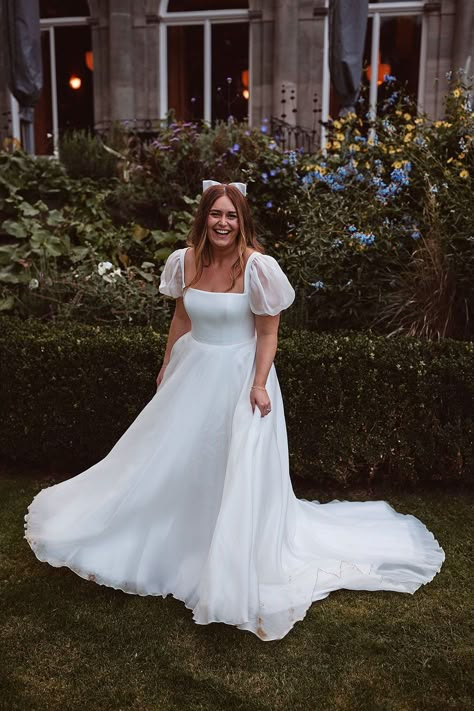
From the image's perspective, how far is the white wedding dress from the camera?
115 inches

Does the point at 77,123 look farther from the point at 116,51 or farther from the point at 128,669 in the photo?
the point at 128,669

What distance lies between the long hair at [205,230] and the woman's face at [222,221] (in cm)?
2

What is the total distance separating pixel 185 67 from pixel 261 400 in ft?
36.0

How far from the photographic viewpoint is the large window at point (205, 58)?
12023 millimetres

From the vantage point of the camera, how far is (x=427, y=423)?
4.21m

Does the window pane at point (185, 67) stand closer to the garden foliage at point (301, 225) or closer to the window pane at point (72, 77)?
the window pane at point (72, 77)

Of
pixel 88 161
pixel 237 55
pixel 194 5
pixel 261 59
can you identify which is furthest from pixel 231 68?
pixel 88 161

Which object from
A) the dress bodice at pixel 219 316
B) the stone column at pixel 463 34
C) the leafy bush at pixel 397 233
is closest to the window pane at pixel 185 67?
the stone column at pixel 463 34

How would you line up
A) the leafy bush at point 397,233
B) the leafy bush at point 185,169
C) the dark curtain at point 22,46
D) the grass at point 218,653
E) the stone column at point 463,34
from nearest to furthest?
the grass at point 218,653 → the leafy bush at point 397,233 → the leafy bush at point 185,169 → the dark curtain at point 22,46 → the stone column at point 463,34

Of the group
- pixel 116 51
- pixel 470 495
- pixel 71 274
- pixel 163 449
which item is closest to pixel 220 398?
pixel 163 449

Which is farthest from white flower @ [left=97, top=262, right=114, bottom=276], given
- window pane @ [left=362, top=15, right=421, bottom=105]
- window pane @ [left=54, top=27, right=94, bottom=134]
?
window pane @ [left=362, top=15, right=421, bottom=105]

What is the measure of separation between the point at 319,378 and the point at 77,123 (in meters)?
10.4

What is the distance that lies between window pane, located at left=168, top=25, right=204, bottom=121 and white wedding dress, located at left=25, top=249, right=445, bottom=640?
1013 centimetres

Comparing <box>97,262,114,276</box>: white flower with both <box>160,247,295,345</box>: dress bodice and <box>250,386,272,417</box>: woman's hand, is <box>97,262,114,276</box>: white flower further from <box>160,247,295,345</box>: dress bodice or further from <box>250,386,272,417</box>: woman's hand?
<box>250,386,272,417</box>: woman's hand
